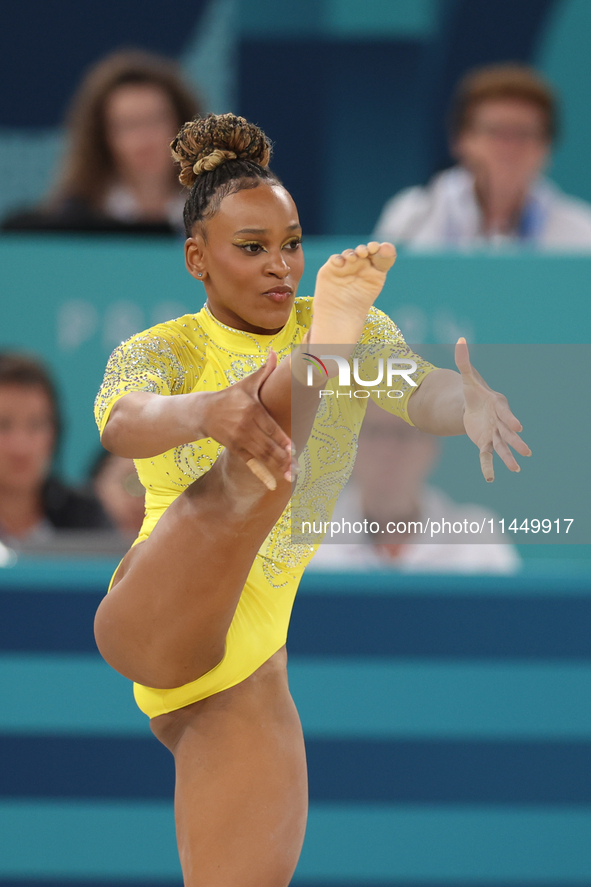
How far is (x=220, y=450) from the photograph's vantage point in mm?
1393

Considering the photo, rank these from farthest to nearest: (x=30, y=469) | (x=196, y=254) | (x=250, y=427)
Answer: (x=30, y=469), (x=196, y=254), (x=250, y=427)

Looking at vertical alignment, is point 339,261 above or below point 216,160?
below

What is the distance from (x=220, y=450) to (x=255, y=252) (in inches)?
10.2

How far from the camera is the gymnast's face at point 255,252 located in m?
1.29

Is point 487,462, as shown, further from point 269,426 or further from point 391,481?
point 391,481

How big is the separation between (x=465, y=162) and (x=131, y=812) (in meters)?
1.95

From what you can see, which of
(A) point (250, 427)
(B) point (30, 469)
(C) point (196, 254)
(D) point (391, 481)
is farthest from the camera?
(B) point (30, 469)

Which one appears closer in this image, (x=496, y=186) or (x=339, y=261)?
(x=339, y=261)

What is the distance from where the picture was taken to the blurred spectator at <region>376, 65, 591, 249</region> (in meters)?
3.01

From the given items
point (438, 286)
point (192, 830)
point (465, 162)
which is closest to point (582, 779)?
point (438, 286)

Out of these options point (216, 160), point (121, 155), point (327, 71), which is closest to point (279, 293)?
point (216, 160)

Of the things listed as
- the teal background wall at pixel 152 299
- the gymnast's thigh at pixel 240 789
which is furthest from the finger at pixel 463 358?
the teal background wall at pixel 152 299

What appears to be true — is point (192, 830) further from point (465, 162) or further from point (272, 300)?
point (465, 162)

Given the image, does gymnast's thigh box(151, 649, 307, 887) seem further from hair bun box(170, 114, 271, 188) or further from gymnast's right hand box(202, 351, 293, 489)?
hair bun box(170, 114, 271, 188)
